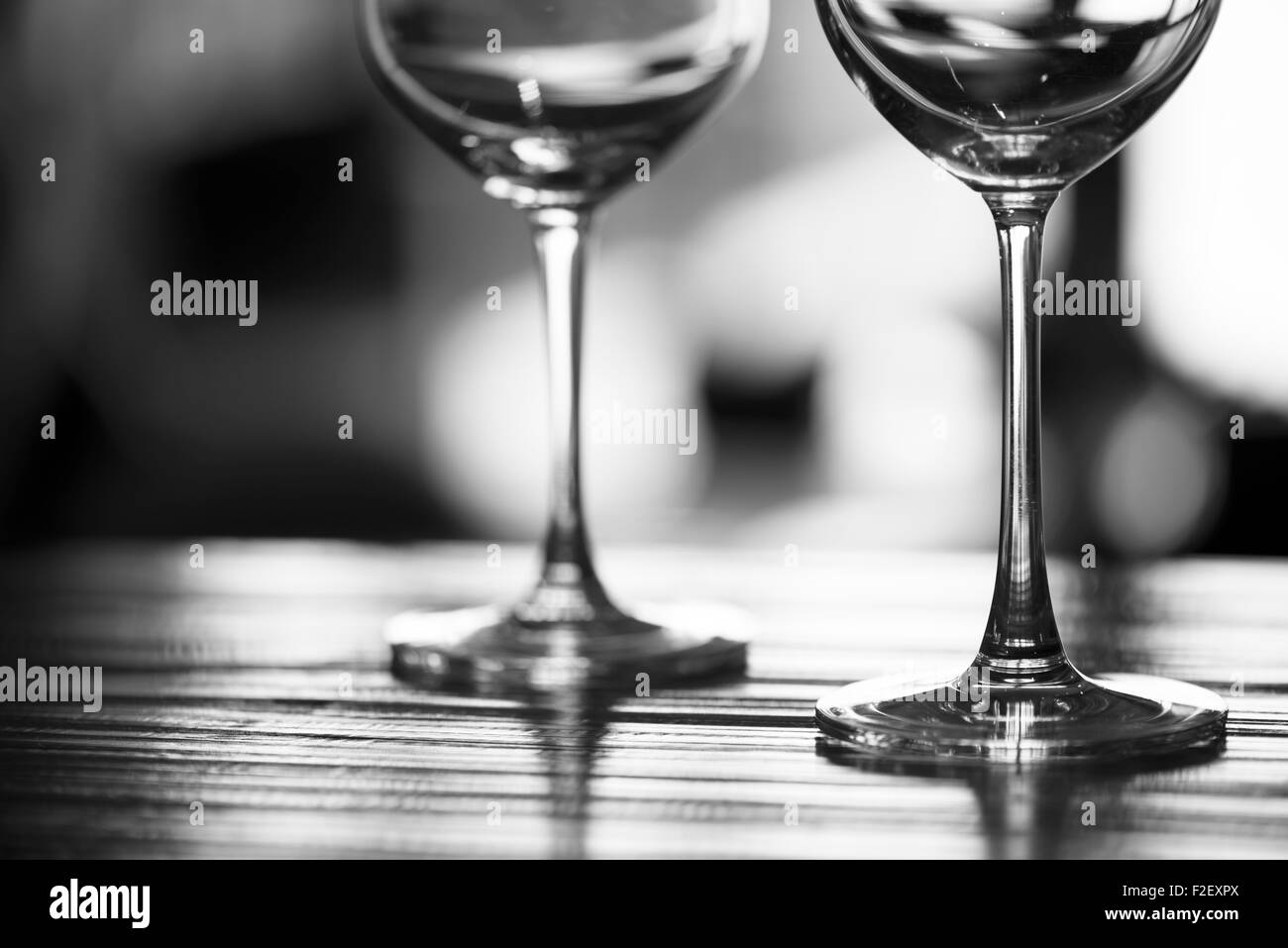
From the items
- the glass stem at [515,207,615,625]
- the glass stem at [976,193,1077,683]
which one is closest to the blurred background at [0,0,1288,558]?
the glass stem at [515,207,615,625]

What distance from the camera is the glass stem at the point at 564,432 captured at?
19.1 inches

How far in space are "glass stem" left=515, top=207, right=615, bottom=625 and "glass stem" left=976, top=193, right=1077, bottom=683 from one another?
0.14 metres

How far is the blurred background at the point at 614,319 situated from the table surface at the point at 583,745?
1200mm

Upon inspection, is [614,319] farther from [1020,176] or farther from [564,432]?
[1020,176]

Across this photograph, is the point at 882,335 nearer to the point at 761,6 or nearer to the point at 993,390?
the point at 993,390

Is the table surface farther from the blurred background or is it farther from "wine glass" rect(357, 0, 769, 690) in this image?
the blurred background

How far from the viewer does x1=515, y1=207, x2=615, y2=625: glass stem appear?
48 centimetres

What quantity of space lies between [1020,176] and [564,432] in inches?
7.0

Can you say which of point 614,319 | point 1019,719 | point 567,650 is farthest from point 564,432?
point 614,319

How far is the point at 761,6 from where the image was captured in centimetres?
49

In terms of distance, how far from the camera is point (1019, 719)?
0.34m

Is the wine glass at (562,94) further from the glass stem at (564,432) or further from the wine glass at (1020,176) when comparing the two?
the wine glass at (1020,176)
